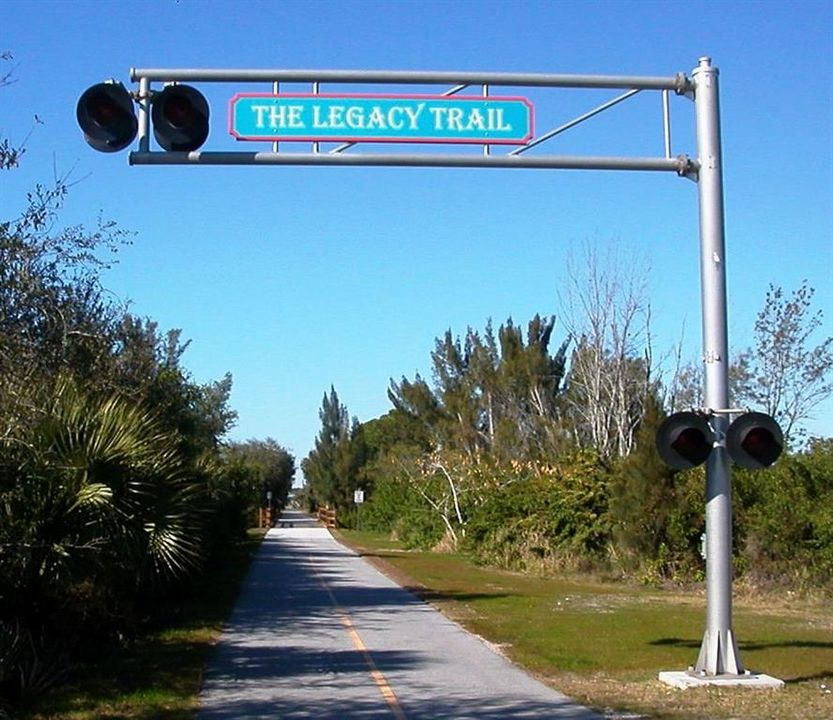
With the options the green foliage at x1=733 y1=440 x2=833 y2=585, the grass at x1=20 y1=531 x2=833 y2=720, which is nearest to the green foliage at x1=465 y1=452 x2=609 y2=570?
the grass at x1=20 y1=531 x2=833 y2=720

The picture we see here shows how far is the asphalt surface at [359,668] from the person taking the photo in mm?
12688

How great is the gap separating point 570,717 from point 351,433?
95.2m

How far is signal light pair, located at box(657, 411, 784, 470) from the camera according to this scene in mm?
13500

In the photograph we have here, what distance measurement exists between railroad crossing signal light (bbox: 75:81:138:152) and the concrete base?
8.05 meters

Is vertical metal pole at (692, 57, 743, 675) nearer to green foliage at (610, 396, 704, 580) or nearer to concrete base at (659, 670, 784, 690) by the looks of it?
concrete base at (659, 670, 784, 690)

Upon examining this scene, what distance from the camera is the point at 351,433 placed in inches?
4213

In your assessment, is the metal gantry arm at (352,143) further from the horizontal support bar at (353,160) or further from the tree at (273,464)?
the tree at (273,464)

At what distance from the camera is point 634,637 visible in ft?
65.0

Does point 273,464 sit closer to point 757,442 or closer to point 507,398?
point 507,398

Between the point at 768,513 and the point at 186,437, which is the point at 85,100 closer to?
the point at 186,437

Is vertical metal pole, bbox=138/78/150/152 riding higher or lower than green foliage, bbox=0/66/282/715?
higher

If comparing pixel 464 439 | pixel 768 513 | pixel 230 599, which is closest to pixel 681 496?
pixel 768 513

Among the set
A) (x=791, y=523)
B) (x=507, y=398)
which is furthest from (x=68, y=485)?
(x=507, y=398)

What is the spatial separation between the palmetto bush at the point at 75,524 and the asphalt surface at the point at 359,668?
1.73 metres
